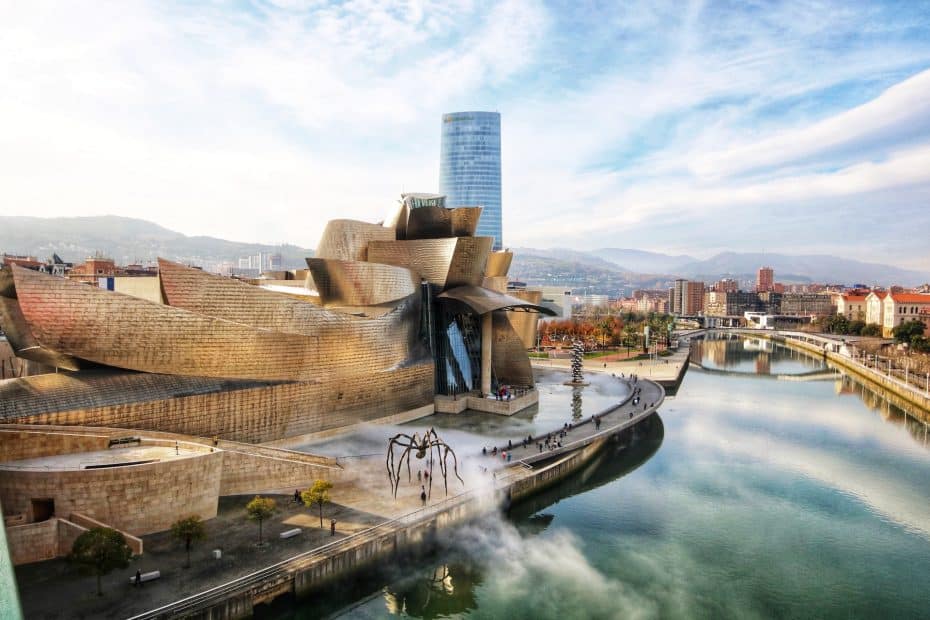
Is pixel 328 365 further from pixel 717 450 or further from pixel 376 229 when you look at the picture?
pixel 717 450

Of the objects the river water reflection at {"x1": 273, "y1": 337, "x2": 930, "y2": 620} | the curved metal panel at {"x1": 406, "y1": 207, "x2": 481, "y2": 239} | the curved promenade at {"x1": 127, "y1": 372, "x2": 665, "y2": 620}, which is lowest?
the river water reflection at {"x1": 273, "y1": 337, "x2": 930, "y2": 620}

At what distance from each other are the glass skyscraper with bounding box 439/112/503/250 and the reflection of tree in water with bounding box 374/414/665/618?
14378cm

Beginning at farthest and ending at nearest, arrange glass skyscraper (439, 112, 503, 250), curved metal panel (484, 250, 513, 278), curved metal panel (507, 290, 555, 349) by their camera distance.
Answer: glass skyscraper (439, 112, 503, 250) → curved metal panel (484, 250, 513, 278) → curved metal panel (507, 290, 555, 349)

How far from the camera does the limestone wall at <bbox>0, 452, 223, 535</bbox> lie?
17.3 metres

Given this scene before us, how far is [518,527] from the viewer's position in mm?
23016

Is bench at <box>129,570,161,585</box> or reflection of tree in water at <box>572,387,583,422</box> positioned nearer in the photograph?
bench at <box>129,570,161,585</box>

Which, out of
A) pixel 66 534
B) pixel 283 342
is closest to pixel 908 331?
pixel 283 342

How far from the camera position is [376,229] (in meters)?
39.5

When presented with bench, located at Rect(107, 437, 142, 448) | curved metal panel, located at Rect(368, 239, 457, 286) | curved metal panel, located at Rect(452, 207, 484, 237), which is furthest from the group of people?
bench, located at Rect(107, 437, 142, 448)

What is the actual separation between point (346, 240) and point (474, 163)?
146199 mm

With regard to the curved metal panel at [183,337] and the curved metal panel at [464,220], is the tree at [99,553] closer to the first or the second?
the curved metal panel at [183,337]

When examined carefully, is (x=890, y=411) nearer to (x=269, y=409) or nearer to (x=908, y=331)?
(x=908, y=331)

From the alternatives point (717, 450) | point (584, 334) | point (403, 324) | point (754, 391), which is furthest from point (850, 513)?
point (584, 334)

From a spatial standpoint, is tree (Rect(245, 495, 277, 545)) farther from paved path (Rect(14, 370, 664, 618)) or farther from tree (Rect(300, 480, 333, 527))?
tree (Rect(300, 480, 333, 527))
